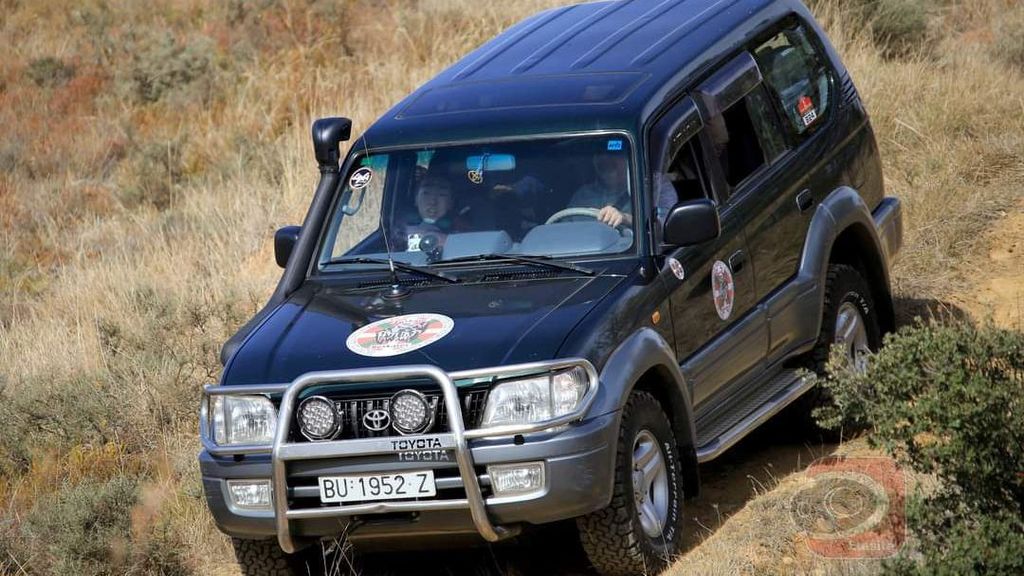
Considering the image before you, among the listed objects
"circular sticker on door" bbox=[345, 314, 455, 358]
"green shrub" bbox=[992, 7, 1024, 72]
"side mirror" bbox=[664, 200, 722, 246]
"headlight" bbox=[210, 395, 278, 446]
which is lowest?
"green shrub" bbox=[992, 7, 1024, 72]

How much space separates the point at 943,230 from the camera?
9648 millimetres

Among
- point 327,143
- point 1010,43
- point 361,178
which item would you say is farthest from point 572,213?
point 1010,43

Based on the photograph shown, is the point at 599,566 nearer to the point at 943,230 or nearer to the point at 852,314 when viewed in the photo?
the point at 852,314

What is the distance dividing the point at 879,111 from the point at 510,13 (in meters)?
5.40

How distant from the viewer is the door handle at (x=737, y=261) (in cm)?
639

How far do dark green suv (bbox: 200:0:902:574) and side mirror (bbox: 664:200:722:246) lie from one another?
11 millimetres

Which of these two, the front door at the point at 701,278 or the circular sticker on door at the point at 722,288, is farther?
the circular sticker on door at the point at 722,288

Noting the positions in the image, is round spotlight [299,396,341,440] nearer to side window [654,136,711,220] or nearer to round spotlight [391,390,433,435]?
round spotlight [391,390,433,435]

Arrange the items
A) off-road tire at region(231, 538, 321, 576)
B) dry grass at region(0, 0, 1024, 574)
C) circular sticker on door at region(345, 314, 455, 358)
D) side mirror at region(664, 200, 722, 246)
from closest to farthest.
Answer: circular sticker on door at region(345, 314, 455, 358) → off-road tire at region(231, 538, 321, 576) → side mirror at region(664, 200, 722, 246) → dry grass at region(0, 0, 1024, 574)

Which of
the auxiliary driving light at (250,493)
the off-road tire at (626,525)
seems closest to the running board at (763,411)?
the off-road tire at (626,525)

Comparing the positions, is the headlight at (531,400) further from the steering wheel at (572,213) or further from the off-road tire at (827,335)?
the off-road tire at (827,335)

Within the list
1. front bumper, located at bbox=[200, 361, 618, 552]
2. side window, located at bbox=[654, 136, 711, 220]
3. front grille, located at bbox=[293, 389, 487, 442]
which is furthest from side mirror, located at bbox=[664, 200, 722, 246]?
front grille, located at bbox=[293, 389, 487, 442]

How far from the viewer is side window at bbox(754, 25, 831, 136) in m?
7.21
